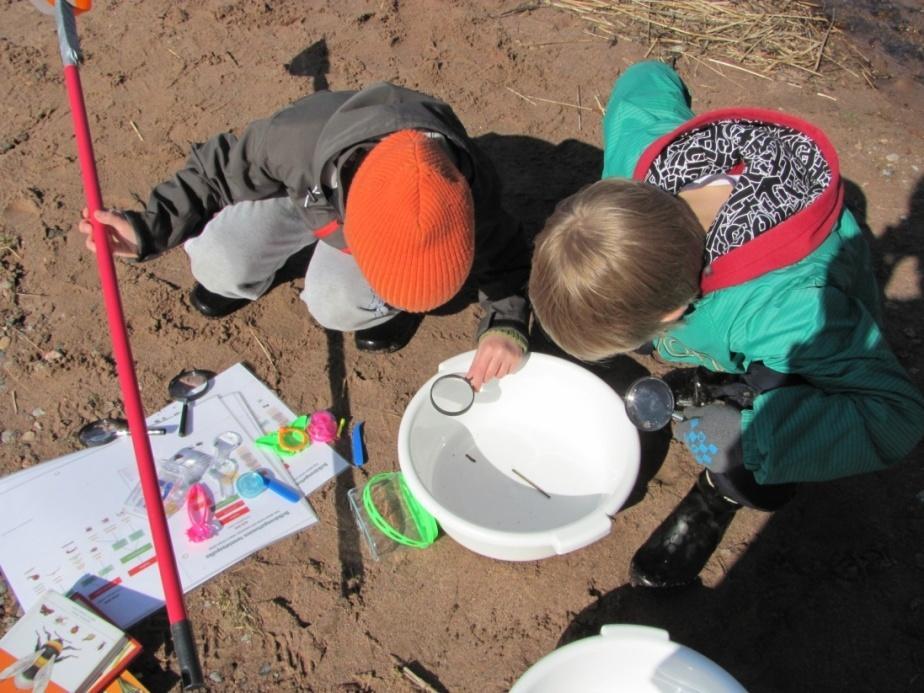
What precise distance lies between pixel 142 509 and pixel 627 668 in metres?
1.23

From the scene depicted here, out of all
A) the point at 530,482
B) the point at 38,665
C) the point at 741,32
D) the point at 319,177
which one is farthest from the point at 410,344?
the point at 741,32

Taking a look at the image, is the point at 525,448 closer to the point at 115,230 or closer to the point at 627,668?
the point at 627,668

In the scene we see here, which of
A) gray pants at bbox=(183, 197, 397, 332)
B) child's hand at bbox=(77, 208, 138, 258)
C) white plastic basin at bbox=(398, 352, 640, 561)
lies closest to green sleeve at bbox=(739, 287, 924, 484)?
white plastic basin at bbox=(398, 352, 640, 561)

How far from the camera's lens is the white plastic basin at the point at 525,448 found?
179 cm

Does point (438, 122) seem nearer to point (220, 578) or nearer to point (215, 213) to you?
point (215, 213)

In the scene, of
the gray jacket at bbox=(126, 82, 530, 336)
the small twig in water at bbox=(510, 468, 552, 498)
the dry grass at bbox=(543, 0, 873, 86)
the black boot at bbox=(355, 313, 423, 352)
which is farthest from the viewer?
the dry grass at bbox=(543, 0, 873, 86)

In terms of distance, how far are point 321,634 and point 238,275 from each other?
100 centimetres

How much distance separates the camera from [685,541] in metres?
1.79

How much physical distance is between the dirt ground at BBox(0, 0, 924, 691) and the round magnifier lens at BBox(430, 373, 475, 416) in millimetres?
260

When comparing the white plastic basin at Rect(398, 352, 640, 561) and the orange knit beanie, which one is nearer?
the orange knit beanie

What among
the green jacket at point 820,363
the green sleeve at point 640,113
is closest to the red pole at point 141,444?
the green jacket at point 820,363

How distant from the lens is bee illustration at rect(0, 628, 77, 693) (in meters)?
1.50

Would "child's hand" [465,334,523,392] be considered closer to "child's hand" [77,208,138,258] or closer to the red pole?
the red pole

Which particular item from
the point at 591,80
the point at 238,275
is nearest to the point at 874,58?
the point at 591,80
